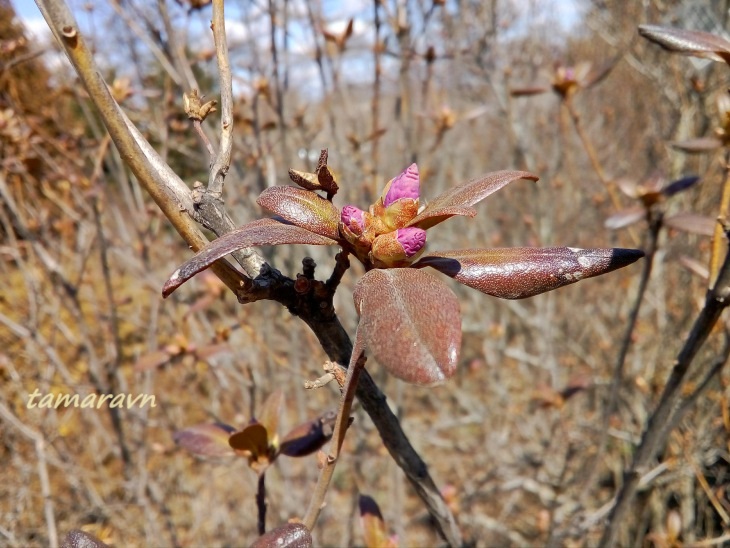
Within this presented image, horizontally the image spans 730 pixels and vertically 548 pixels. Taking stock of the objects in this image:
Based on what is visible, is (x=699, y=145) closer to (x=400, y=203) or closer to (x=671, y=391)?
(x=671, y=391)

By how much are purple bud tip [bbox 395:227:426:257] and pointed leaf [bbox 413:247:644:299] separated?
0.12 feet

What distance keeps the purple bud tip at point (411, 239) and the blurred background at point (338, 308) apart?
36.3 inches

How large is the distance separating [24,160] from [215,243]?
5.80 ft

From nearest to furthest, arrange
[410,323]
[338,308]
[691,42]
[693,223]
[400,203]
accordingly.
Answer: [410,323], [400,203], [691,42], [693,223], [338,308]

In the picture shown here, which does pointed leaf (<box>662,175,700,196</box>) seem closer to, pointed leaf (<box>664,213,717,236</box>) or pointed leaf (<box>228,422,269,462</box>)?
pointed leaf (<box>664,213,717,236</box>)

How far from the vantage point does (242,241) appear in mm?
436

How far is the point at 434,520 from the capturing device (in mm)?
723

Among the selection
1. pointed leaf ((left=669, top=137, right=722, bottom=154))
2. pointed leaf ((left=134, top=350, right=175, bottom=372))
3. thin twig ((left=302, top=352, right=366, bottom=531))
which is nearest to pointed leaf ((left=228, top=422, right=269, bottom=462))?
thin twig ((left=302, top=352, right=366, bottom=531))

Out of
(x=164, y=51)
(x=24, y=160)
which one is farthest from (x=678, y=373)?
(x=24, y=160)

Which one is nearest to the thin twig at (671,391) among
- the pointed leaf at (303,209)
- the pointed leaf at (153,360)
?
the pointed leaf at (303,209)

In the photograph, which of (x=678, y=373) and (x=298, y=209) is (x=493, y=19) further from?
(x=298, y=209)

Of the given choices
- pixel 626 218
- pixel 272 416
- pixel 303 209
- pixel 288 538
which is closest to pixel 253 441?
pixel 272 416

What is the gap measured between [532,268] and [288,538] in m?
0.40

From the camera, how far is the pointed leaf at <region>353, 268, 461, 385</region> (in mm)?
376
